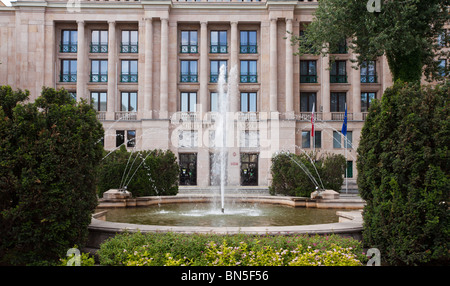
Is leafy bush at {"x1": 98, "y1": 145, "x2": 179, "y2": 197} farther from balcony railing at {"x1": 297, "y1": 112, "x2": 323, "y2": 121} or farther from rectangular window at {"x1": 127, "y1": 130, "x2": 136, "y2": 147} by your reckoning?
balcony railing at {"x1": 297, "y1": 112, "x2": 323, "y2": 121}

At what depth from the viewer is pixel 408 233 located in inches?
289

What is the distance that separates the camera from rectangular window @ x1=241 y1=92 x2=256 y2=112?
45.1 m

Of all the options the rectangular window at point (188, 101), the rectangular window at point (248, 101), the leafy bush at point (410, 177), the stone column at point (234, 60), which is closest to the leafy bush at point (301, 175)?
the leafy bush at point (410, 177)

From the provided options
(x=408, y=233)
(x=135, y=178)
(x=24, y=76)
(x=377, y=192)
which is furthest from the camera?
(x=24, y=76)

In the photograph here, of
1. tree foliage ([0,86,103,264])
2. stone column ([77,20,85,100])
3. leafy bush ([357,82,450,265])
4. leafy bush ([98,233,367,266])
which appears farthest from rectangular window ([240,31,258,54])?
leafy bush ([98,233,367,266])

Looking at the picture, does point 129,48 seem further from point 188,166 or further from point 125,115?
point 188,166

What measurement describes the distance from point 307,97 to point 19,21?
105 feet

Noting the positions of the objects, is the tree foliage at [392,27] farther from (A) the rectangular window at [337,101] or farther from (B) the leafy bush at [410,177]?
(A) the rectangular window at [337,101]

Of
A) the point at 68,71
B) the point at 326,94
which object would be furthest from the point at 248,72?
the point at 68,71

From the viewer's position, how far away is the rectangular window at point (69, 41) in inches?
1799

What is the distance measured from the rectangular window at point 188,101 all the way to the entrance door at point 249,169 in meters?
7.55

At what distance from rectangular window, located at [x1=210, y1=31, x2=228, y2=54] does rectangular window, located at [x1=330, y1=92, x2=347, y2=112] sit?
43.1 ft
